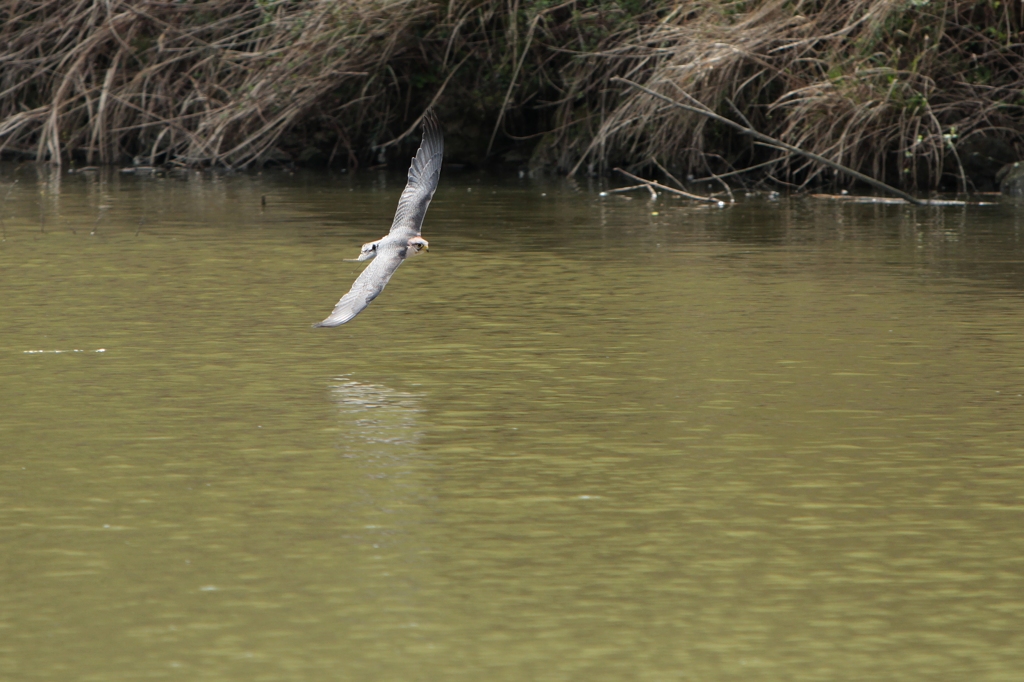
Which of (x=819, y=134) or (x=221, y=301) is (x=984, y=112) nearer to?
(x=819, y=134)

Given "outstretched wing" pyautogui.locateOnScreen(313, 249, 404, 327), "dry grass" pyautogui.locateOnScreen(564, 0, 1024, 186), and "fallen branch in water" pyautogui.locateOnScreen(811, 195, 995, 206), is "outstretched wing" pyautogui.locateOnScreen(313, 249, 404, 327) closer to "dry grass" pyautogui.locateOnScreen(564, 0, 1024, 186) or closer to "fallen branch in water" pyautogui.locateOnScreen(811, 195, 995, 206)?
"dry grass" pyautogui.locateOnScreen(564, 0, 1024, 186)

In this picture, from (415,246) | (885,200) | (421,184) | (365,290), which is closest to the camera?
Answer: (365,290)

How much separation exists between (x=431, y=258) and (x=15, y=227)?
3093 mm

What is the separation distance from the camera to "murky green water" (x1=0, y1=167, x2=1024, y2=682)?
3.66m

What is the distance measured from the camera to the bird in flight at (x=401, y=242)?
256 inches

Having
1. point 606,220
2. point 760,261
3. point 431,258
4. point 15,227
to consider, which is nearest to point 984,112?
point 606,220

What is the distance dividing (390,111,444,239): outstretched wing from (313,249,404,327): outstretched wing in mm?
680

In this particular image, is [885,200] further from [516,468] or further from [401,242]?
[516,468]

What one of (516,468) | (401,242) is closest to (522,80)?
(401,242)

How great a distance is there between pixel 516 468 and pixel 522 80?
11.9 meters

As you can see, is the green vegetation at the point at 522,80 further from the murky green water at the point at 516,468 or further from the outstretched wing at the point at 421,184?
the outstretched wing at the point at 421,184

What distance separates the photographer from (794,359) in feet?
22.2

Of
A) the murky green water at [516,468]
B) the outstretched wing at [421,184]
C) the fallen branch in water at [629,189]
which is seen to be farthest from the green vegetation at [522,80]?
the outstretched wing at [421,184]

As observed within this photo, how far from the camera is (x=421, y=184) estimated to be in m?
8.39
